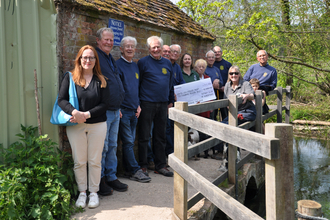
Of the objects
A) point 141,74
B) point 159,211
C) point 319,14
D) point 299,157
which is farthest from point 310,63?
point 159,211

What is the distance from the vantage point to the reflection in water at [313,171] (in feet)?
18.7

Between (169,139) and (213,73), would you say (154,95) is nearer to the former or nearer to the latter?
(169,139)

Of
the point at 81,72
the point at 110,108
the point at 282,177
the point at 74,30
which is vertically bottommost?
the point at 282,177

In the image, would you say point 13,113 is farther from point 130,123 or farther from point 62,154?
point 130,123

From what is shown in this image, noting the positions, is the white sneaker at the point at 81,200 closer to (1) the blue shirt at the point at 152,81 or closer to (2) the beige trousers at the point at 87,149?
(2) the beige trousers at the point at 87,149

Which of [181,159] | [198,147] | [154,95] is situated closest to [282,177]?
[181,159]

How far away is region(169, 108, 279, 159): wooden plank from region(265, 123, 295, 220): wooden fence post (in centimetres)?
5

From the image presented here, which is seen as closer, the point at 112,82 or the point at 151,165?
the point at 112,82

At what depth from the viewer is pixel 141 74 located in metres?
4.67

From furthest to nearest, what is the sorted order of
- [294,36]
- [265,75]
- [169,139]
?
[294,36] → [265,75] → [169,139]

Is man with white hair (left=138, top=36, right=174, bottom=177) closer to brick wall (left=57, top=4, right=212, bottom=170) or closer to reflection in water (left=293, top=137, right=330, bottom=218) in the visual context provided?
brick wall (left=57, top=4, right=212, bottom=170)

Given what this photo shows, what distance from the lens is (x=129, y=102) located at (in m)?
4.33

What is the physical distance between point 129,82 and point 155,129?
3.32ft

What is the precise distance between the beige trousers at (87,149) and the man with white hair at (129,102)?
2.44ft
